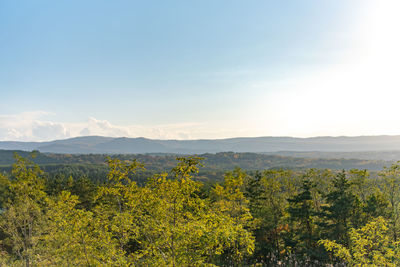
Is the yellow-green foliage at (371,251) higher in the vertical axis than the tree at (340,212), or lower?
higher

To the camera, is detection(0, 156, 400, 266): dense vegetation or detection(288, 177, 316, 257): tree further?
detection(288, 177, 316, 257): tree

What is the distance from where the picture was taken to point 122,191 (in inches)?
619

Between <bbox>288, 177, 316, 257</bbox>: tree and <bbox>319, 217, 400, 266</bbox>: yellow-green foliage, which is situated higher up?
<bbox>319, 217, 400, 266</bbox>: yellow-green foliage

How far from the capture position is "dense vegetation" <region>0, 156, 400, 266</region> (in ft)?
39.8

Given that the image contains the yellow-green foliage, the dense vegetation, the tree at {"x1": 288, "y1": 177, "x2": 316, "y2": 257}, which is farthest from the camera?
the tree at {"x1": 288, "y1": 177, "x2": 316, "y2": 257}

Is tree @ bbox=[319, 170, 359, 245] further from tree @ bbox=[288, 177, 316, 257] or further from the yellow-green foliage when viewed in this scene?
the yellow-green foliage

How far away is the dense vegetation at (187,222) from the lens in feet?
39.8

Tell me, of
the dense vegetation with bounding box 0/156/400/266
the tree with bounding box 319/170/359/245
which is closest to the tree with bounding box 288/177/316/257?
the dense vegetation with bounding box 0/156/400/266

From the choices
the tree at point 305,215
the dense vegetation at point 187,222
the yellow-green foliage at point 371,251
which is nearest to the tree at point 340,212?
the dense vegetation at point 187,222

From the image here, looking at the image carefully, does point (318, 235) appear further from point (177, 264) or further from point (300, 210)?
point (177, 264)

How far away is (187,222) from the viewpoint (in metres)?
12.8

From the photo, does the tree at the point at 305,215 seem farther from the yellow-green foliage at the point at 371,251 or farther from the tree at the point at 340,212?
the yellow-green foliage at the point at 371,251

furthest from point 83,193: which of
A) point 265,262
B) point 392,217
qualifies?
point 392,217

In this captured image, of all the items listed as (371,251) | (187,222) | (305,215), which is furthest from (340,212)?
(187,222)
